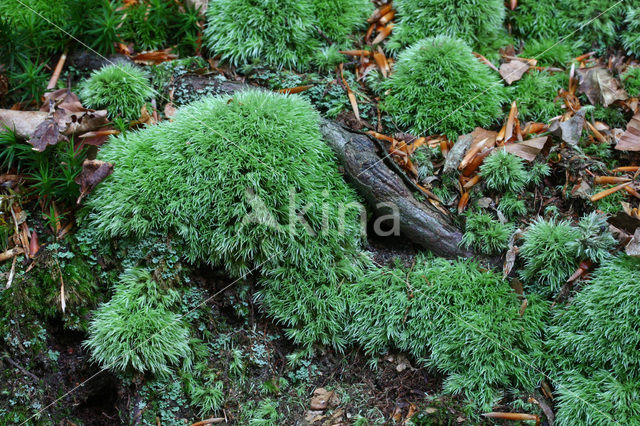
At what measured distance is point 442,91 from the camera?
3926mm

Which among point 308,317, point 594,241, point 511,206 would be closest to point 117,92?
point 308,317

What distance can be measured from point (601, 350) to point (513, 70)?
7.89 ft

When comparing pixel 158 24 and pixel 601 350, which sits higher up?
pixel 158 24

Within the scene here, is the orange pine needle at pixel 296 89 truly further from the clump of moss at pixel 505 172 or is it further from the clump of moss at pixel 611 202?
the clump of moss at pixel 611 202

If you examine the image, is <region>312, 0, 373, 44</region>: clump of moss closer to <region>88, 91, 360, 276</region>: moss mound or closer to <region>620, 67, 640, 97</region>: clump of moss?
<region>88, 91, 360, 276</region>: moss mound

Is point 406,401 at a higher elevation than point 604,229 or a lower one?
lower

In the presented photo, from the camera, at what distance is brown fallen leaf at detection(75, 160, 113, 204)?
3.37 metres

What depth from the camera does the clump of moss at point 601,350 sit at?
2.84 m

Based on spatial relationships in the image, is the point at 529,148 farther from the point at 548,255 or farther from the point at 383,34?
the point at 383,34

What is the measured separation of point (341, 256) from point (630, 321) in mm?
1857

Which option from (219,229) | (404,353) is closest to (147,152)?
(219,229)

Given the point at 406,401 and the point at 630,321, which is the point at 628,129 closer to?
the point at 630,321

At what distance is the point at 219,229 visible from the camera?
330 centimetres

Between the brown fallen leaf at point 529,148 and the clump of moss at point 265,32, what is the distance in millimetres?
1862
